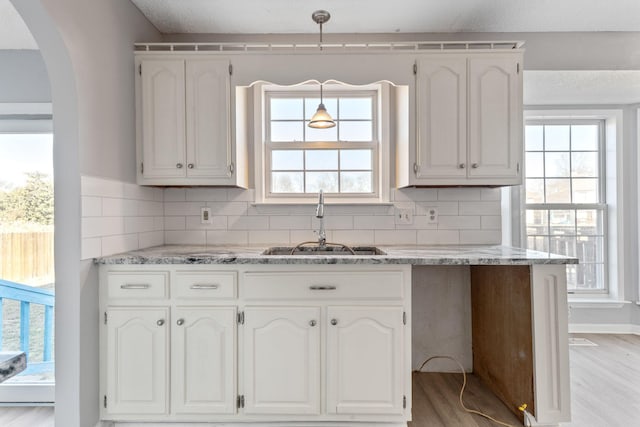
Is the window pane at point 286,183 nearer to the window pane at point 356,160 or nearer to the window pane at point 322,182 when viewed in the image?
the window pane at point 322,182

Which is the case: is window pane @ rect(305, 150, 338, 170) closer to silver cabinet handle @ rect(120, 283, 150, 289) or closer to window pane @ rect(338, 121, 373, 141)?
window pane @ rect(338, 121, 373, 141)

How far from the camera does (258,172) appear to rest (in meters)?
2.68

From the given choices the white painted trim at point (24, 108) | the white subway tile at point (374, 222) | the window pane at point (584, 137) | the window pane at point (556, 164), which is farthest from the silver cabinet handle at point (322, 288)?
the window pane at point (584, 137)

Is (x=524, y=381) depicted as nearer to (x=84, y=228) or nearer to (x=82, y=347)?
(x=82, y=347)

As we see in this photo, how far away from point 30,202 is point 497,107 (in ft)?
10.1

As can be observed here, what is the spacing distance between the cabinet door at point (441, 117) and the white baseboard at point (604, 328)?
90.7 inches

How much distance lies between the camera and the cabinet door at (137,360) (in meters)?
1.86

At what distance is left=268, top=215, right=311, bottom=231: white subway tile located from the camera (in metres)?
2.68

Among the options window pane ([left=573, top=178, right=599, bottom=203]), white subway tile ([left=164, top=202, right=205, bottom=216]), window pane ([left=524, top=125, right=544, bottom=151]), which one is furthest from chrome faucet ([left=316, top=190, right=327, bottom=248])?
window pane ([left=573, top=178, right=599, bottom=203])

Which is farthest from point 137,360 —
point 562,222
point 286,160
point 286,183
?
point 562,222

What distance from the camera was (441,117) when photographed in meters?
2.30

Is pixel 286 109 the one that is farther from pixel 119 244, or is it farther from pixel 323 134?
pixel 119 244

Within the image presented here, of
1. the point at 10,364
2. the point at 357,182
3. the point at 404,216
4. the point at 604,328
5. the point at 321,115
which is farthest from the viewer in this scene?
the point at 604,328

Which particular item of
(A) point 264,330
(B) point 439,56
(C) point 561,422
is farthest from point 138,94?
(C) point 561,422
